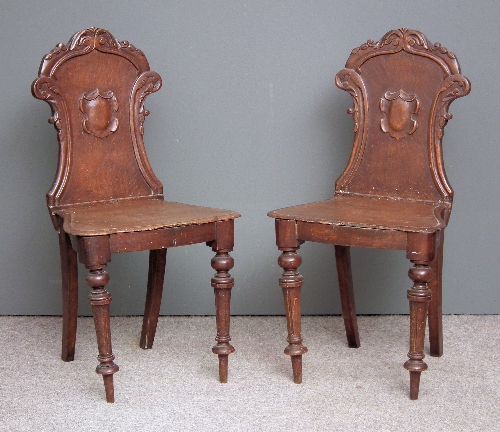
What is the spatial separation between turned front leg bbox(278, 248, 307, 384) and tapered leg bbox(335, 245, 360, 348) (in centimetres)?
39

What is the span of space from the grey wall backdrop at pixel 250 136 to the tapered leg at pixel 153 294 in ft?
1.51

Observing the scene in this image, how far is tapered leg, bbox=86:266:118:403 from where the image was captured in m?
2.70

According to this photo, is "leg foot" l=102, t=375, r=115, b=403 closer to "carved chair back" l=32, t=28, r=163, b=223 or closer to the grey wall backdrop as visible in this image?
"carved chair back" l=32, t=28, r=163, b=223

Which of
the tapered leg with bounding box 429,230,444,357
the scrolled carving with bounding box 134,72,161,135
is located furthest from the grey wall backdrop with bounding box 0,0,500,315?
the tapered leg with bounding box 429,230,444,357

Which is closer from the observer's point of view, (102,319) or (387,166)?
(102,319)

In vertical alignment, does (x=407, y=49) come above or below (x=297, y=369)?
above

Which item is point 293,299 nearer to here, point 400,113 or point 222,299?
point 222,299

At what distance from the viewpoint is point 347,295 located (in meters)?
3.31

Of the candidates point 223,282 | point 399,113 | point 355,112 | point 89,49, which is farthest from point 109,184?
point 399,113

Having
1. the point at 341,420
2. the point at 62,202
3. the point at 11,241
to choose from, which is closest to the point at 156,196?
the point at 62,202

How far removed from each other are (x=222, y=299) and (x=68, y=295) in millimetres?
633

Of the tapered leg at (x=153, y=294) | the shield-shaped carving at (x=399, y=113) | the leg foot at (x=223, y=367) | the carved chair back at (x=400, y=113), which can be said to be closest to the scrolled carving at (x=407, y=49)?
the carved chair back at (x=400, y=113)

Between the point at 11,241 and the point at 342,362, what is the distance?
1.64 meters

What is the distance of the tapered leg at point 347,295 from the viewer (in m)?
3.28
